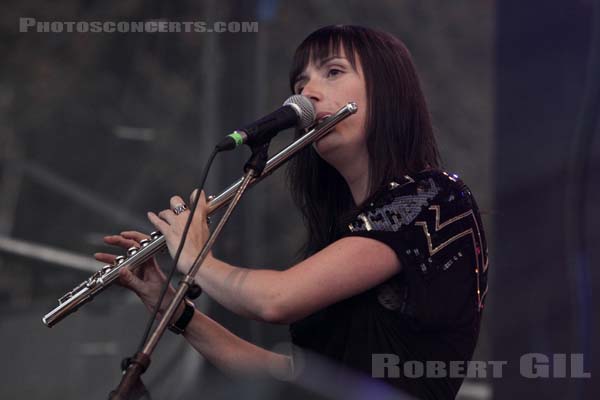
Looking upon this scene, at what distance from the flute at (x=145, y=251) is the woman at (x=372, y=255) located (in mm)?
27

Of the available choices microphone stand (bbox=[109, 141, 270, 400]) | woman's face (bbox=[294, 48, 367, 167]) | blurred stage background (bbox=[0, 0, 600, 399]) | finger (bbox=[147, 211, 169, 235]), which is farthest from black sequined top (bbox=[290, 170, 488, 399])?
blurred stage background (bbox=[0, 0, 600, 399])

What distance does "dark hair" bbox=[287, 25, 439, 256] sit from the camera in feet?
5.34

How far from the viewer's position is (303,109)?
1504 millimetres

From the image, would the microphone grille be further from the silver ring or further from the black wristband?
the black wristband

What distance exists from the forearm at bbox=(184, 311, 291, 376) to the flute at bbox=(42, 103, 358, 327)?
0.78 feet

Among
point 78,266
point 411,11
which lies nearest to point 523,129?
point 411,11

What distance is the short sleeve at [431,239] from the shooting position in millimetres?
1480

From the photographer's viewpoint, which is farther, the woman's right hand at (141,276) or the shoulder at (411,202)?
the woman's right hand at (141,276)

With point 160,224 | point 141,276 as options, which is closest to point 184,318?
point 141,276

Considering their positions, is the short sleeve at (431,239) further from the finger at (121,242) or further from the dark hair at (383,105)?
the finger at (121,242)

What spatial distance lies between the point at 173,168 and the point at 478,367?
1.37 meters

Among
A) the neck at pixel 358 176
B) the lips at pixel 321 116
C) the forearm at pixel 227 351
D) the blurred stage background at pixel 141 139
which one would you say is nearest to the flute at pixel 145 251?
the lips at pixel 321 116

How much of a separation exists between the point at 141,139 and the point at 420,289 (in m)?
2.00

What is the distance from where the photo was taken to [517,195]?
245 centimetres
